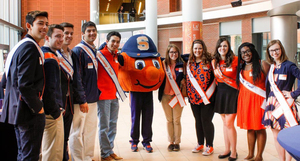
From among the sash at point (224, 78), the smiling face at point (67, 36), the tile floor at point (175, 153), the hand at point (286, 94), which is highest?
the smiling face at point (67, 36)

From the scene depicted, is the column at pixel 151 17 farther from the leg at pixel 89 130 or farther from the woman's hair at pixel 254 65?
the leg at pixel 89 130

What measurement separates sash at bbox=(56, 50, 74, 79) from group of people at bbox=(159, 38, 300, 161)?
1.75m

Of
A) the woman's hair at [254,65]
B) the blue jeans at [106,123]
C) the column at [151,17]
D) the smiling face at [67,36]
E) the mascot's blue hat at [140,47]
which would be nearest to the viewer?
the smiling face at [67,36]

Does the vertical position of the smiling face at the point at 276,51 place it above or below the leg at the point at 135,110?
above

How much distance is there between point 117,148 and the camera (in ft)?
16.0

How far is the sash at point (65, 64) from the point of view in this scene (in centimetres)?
323

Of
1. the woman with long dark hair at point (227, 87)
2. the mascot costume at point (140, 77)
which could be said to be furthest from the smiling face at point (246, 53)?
the mascot costume at point (140, 77)

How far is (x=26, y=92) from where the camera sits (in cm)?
238

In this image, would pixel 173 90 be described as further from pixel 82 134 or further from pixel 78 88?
pixel 78 88

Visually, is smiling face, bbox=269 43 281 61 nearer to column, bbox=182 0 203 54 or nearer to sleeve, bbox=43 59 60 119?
sleeve, bbox=43 59 60 119

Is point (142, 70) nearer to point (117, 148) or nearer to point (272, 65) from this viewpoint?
Result: point (117, 148)

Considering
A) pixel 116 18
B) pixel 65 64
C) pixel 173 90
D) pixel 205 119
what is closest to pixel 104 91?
pixel 65 64

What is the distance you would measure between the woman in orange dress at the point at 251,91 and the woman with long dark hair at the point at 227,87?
0.12 m

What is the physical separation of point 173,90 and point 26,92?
2584 mm
